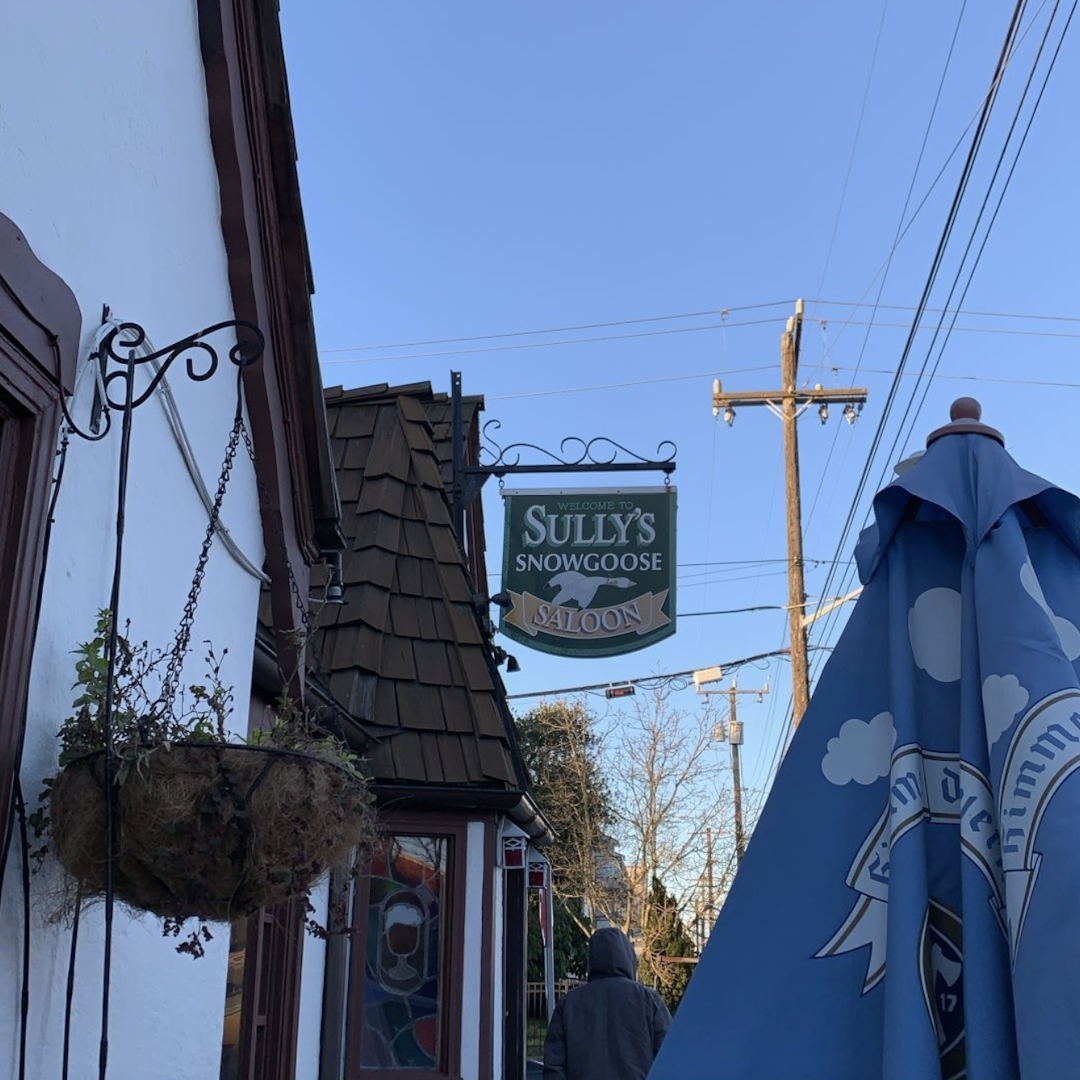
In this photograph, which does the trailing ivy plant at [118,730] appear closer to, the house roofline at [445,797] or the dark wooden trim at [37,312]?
the dark wooden trim at [37,312]

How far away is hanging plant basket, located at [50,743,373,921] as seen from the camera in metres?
2.52

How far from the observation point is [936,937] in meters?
1.92

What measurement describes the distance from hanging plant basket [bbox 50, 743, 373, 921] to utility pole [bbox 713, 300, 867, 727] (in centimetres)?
1230

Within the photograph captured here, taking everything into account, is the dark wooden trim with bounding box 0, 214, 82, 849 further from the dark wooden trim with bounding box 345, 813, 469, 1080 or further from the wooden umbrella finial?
the dark wooden trim with bounding box 345, 813, 469, 1080

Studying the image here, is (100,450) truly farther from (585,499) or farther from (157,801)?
(585,499)

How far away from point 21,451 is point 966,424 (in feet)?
6.39

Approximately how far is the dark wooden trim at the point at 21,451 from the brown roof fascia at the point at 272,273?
1497mm

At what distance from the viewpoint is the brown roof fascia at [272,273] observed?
13.2 feet

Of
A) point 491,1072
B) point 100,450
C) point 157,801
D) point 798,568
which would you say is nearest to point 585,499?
point 491,1072

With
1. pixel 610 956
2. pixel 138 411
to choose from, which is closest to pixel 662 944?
pixel 610 956

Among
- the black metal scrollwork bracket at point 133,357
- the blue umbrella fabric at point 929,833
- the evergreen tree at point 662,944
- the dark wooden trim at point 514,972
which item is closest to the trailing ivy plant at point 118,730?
the black metal scrollwork bracket at point 133,357

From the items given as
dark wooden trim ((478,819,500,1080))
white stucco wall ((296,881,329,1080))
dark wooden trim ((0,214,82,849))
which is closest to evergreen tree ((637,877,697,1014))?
dark wooden trim ((478,819,500,1080))

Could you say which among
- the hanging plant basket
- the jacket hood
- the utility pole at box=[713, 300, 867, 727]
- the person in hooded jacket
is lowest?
the person in hooded jacket

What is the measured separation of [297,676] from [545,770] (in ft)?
66.1
